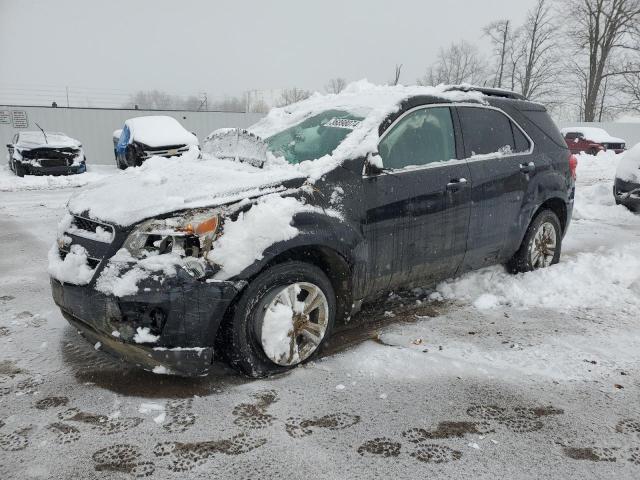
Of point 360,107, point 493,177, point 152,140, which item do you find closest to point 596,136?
point 152,140

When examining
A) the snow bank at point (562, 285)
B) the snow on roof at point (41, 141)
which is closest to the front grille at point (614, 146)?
the snow bank at point (562, 285)

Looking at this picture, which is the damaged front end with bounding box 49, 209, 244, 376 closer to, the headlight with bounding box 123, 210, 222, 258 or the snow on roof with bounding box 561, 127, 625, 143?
the headlight with bounding box 123, 210, 222, 258

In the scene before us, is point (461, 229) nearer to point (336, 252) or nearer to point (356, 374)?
point (336, 252)

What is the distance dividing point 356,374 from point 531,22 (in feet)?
165

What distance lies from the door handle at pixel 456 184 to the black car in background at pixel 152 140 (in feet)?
33.8

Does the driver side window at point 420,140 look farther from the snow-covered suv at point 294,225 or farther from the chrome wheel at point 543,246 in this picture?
the chrome wheel at point 543,246

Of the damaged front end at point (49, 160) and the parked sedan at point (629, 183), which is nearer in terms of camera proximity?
the parked sedan at point (629, 183)

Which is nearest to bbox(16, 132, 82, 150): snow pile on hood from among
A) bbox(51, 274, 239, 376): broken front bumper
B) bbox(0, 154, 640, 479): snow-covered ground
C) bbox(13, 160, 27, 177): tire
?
bbox(13, 160, 27, 177): tire

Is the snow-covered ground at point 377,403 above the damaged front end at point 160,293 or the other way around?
the other way around

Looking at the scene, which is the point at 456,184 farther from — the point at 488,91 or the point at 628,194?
the point at 628,194

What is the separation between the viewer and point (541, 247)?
16.9 feet

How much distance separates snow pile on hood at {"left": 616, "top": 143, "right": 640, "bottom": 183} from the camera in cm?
896

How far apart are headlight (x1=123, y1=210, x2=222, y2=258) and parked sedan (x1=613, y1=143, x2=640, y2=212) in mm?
8559

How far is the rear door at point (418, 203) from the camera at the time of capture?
3604 millimetres
